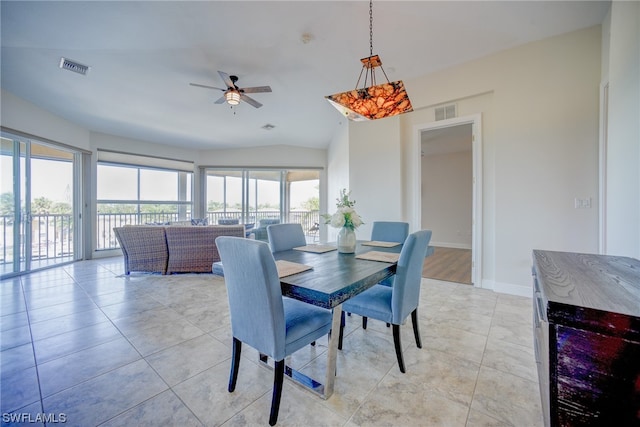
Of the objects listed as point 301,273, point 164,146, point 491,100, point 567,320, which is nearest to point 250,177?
point 164,146

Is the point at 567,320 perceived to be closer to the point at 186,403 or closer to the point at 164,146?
the point at 186,403

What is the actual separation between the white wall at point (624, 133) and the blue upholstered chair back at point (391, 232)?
5.02 ft

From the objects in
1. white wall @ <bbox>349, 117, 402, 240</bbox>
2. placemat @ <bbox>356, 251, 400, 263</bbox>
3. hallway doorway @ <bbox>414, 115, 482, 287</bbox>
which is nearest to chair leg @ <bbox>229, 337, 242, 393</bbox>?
placemat @ <bbox>356, 251, 400, 263</bbox>

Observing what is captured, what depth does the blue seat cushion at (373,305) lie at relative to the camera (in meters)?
1.78

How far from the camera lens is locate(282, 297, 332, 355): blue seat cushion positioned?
4.62 ft

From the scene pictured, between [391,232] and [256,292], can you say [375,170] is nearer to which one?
[391,232]

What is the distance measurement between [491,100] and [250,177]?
5.83 metres

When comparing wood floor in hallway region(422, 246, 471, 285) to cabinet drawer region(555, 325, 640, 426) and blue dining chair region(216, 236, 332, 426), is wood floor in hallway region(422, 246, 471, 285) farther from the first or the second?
cabinet drawer region(555, 325, 640, 426)

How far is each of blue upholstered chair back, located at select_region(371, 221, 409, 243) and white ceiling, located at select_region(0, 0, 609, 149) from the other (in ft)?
6.85

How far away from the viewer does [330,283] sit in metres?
1.35

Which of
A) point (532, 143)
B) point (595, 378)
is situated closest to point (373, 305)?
point (595, 378)

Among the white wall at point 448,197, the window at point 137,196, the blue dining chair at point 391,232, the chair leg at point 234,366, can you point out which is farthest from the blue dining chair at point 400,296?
the white wall at point 448,197

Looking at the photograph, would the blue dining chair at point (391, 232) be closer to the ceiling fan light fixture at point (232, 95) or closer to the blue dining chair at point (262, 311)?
the blue dining chair at point (262, 311)

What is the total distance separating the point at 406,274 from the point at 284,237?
120 cm
